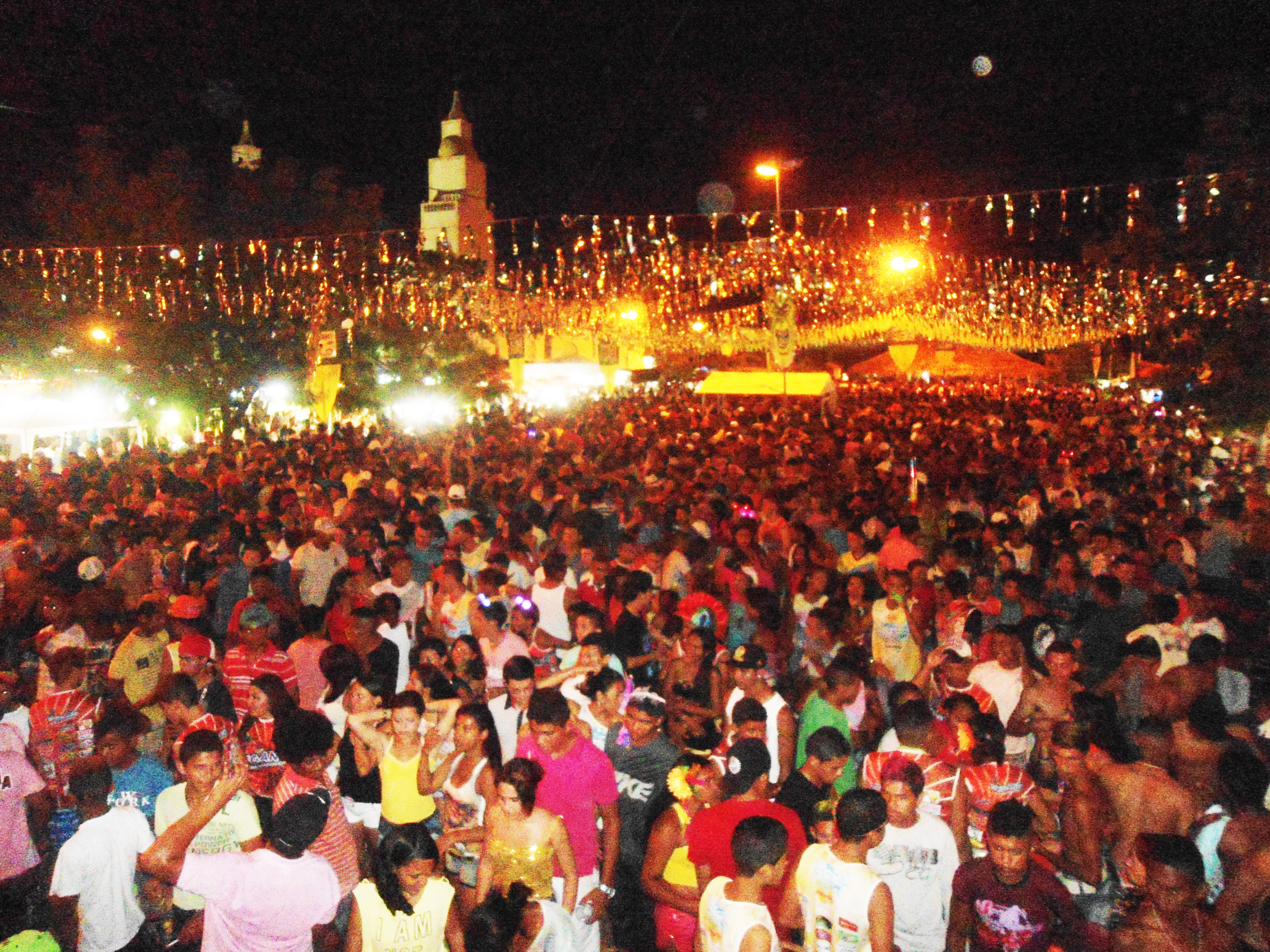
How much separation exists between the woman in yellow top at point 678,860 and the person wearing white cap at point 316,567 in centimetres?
475

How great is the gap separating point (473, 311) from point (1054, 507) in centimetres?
2219

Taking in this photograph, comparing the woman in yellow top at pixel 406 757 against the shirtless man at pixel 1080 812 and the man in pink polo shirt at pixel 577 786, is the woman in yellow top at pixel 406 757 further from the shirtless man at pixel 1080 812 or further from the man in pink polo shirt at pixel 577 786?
the shirtless man at pixel 1080 812

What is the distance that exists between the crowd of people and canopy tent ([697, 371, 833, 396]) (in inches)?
571

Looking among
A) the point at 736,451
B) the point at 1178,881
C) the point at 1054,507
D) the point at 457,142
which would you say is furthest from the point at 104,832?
→ the point at 457,142

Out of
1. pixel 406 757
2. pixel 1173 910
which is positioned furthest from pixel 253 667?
pixel 1173 910

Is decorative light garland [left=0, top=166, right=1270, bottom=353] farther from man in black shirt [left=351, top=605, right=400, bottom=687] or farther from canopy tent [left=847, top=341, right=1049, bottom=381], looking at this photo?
man in black shirt [left=351, top=605, right=400, bottom=687]

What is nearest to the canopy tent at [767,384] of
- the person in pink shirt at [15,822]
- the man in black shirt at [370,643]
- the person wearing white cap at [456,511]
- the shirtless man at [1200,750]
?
the person wearing white cap at [456,511]

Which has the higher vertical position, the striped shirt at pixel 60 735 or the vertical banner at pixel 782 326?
the vertical banner at pixel 782 326

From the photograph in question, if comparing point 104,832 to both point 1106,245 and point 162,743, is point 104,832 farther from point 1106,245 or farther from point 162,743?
point 1106,245

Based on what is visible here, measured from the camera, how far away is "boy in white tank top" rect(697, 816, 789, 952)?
123 inches

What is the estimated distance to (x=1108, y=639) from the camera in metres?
6.85

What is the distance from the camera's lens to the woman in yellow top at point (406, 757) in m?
4.42

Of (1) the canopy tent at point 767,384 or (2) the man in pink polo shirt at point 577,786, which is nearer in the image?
(2) the man in pink polo shirt at point 577,786

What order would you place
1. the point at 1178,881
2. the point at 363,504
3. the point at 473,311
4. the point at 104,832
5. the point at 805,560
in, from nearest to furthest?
the point at 1178,881 < the point at 104,832 < the point at 805,560 < the point at 363,504 < the point at 473,311
